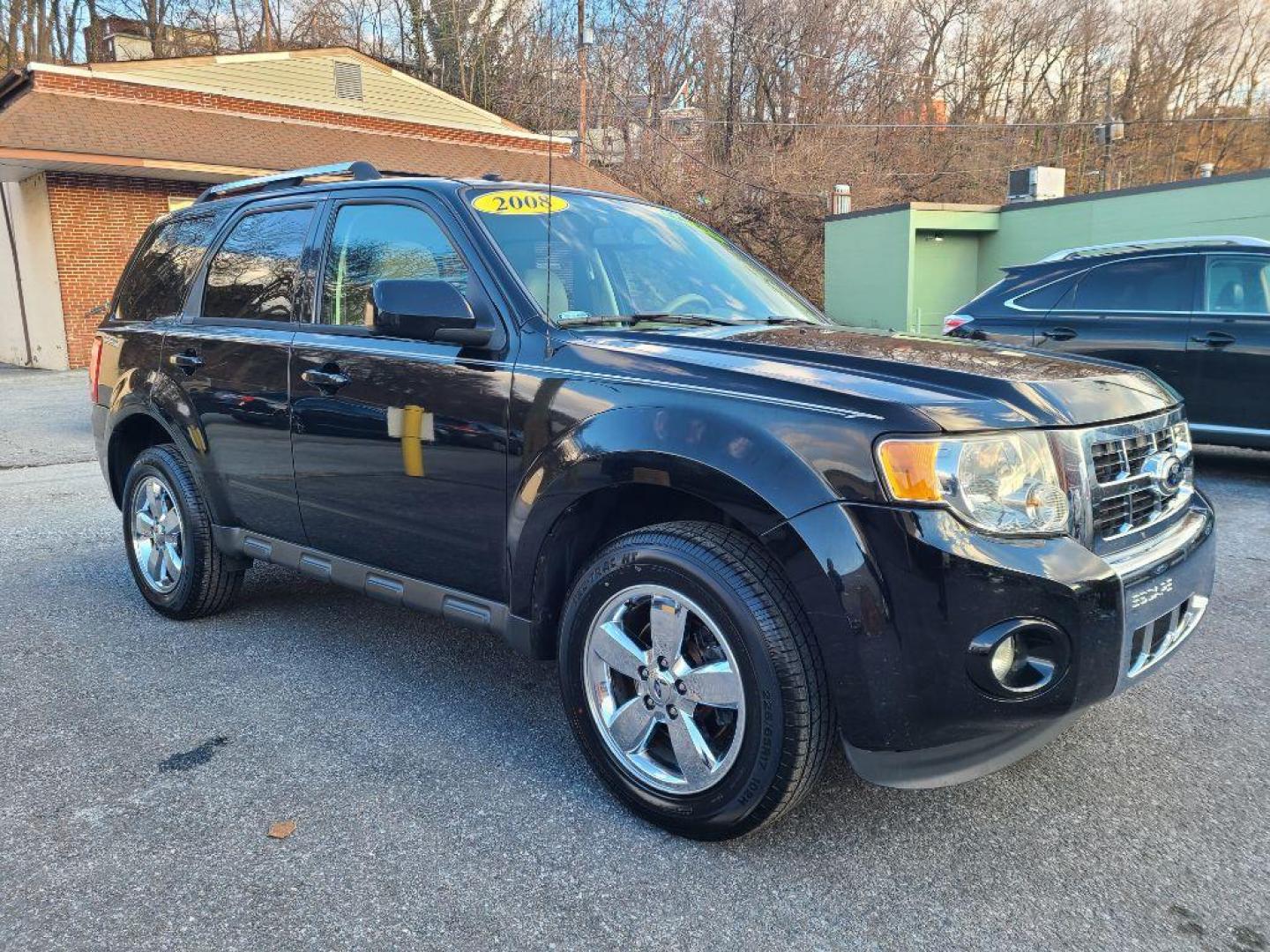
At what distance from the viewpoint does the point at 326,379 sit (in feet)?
11.8

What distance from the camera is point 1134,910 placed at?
2342mm

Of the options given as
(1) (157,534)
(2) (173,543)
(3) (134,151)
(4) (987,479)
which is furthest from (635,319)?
(3) (134,151)

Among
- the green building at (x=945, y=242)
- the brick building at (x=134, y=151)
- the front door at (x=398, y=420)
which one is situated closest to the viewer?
the front door at (x=398, y=420)

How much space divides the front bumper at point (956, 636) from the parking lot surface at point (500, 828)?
14.5 inches

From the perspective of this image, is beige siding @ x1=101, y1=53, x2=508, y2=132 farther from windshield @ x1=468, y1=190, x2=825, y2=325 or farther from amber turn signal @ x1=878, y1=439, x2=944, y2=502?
amber turn signal @ x1=878, y1=439, x2=944, y2=502

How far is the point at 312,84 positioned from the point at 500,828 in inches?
879

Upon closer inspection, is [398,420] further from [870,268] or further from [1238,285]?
[870,268]

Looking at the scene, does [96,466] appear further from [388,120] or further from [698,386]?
[388,120]

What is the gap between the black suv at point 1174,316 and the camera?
7.13 meters

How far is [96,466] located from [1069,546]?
8.77m

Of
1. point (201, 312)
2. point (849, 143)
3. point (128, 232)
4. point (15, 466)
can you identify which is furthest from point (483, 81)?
point (201, 312)

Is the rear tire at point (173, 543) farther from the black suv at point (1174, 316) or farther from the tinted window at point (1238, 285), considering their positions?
the tinted window at point (1238, 285)

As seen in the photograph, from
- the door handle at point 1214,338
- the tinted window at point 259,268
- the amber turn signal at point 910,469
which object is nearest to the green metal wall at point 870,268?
the door handle at point 1214,338

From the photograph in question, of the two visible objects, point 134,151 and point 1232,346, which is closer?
point 1232,346
